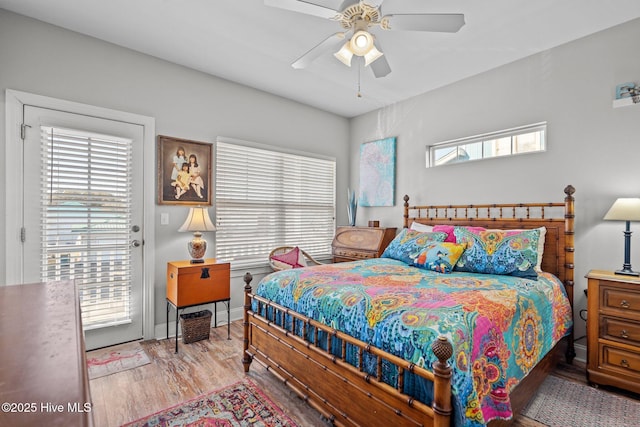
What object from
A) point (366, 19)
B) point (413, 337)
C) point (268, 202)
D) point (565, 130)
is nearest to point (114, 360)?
point (268, 202)

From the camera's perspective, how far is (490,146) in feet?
11.2

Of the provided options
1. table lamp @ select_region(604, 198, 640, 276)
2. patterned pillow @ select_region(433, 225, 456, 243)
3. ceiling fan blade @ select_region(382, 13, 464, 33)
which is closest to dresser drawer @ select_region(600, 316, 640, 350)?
table lamp @ select_region(604, 198, 640, 276)

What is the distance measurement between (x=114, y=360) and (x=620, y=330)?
3968 millimetres

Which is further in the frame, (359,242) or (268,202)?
(359,242)

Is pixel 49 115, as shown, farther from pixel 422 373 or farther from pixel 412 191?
pixel 412 191

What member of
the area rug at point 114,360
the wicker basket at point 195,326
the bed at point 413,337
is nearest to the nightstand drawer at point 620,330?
the bed at point 413,337

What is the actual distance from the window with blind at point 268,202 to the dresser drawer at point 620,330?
3199mm

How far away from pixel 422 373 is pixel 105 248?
2.89 metres

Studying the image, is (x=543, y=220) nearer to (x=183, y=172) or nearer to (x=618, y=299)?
(x=618, y=299)

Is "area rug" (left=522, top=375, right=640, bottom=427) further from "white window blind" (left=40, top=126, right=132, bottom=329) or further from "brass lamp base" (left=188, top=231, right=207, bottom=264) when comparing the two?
"white window blind" (left=40, top=126, right=132, bottom=329)

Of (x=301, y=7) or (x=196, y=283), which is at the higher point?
(x=301, y=7)

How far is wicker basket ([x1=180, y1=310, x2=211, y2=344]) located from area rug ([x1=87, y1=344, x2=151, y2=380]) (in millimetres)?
376

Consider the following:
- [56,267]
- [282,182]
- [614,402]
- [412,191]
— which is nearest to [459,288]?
[614,402]

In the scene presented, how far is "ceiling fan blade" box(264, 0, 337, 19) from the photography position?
1.79 m
